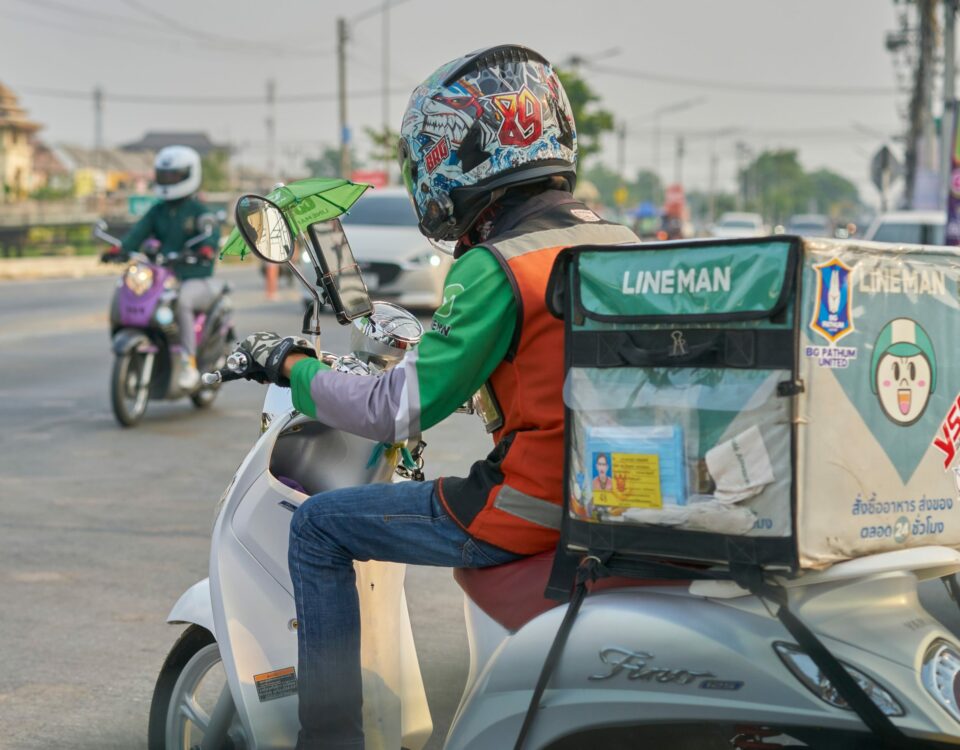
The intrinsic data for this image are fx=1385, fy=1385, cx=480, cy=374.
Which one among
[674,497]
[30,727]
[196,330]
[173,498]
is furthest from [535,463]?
[196,330]

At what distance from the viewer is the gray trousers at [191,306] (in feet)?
32.3

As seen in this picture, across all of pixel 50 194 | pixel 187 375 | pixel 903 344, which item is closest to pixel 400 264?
pixel 187 375

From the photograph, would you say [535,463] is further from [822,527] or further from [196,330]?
[196,330]

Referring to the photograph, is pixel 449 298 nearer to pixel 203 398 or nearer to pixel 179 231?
pixel 179 231

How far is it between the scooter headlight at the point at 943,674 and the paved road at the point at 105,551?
2073mm

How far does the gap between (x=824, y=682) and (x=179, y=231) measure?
8.66 metres

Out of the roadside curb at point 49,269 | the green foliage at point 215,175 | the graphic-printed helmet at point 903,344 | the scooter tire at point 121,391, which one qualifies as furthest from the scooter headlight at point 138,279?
the green foliage at point 215,175

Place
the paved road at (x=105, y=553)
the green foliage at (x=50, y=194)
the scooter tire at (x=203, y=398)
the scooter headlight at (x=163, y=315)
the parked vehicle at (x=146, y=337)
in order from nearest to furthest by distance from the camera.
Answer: the paved road at (x=105, y=553)
the parked vehicle at (x=146, y=337)
the scooter headlight at (x=163, y=315)
the scooter tire at (x=203, y=398)
the green foliage at (x=50, y=194)

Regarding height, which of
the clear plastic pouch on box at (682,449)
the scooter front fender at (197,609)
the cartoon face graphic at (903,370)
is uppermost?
the cartoon face graphic at (903,370)

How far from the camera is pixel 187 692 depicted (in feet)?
10.3

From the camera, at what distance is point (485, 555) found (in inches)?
98.0

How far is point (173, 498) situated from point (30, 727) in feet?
11.0

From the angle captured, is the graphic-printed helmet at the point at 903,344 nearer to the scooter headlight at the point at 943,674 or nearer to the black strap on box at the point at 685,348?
the black strap on box at the point at 685,348

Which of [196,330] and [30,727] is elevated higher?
[196,330]
